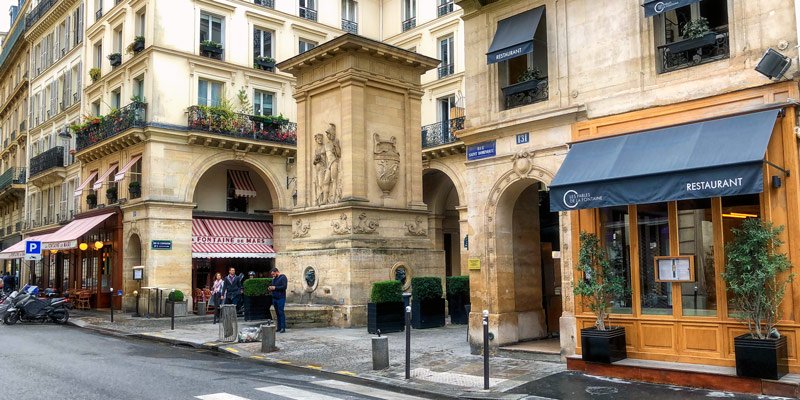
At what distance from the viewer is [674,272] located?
10227 mm

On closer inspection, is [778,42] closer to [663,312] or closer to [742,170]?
[742,170]

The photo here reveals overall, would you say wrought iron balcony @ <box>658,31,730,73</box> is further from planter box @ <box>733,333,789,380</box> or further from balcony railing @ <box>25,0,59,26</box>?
balcony railing @ <box>25,0,59,26</box>

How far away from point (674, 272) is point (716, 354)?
1.31 metres

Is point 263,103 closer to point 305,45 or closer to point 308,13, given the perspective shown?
point 305,45

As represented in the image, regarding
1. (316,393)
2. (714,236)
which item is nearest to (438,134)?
(714,236)

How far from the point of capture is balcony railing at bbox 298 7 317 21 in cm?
3134

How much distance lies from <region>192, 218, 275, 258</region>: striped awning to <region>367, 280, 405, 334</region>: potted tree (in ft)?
42.9

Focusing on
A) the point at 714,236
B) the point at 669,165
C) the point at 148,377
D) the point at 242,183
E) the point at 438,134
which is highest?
the point at 438,134

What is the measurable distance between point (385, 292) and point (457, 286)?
8.88 ft

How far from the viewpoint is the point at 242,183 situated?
30.4 m

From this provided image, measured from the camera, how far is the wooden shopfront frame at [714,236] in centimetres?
907

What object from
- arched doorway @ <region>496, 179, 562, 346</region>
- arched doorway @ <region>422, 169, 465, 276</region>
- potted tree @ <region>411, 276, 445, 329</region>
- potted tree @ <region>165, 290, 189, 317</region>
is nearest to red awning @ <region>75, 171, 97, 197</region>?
potted tree @ <region>165, 290, 189, 317</region>

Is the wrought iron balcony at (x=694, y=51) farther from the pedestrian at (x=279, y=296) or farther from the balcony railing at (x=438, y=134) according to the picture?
the balcony railing at (x=438, y=134)

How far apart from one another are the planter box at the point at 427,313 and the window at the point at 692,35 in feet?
30.2
